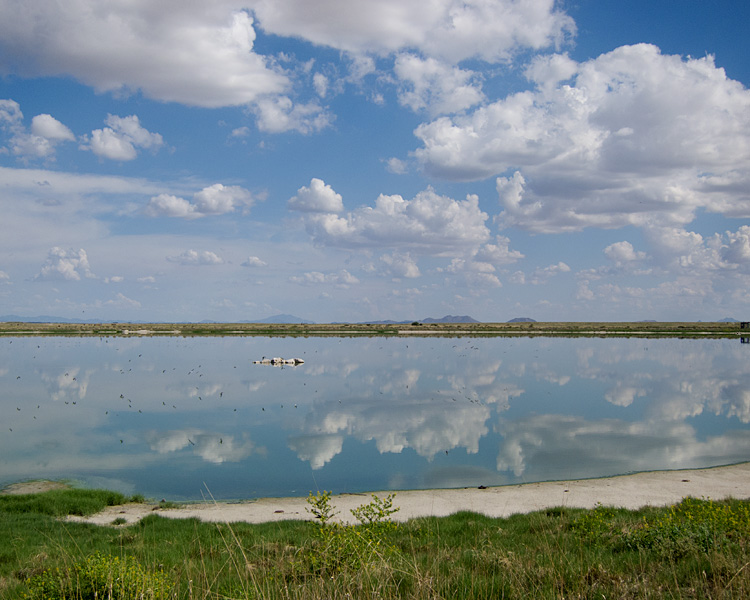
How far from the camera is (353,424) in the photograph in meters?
28.6

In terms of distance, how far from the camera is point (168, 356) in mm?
66625

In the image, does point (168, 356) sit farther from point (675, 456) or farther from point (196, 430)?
point (675, 456)

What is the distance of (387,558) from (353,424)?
21.1m

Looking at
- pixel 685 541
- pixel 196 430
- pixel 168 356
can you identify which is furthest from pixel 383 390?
pixel 168 356

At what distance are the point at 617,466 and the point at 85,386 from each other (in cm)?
3680

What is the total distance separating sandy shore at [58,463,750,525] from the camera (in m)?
14.3

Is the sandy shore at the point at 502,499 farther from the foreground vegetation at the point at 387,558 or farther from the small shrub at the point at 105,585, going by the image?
the small shrub at the point at 105,585

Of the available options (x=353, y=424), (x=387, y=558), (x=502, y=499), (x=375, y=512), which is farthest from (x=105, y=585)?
(x=353, y=424)

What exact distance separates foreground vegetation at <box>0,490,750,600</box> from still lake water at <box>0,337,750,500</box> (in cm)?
370

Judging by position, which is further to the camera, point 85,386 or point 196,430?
point 85,386

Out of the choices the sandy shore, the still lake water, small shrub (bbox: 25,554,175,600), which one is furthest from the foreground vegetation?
the still lake water

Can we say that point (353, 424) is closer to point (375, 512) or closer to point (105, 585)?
point (375, 512)

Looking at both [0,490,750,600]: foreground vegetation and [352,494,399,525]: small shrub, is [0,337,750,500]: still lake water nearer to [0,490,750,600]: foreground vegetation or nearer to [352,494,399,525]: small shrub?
[0,490,750,600]: foreground vegetation

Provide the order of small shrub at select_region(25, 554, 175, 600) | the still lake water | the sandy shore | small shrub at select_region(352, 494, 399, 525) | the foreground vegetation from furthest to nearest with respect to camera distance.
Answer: the still lake water
the sandy shore
small shrub at select_region(352, 494, 399, 525)
the foreground vegetation
small shrub at select_region(25, 554, 175, 600)
